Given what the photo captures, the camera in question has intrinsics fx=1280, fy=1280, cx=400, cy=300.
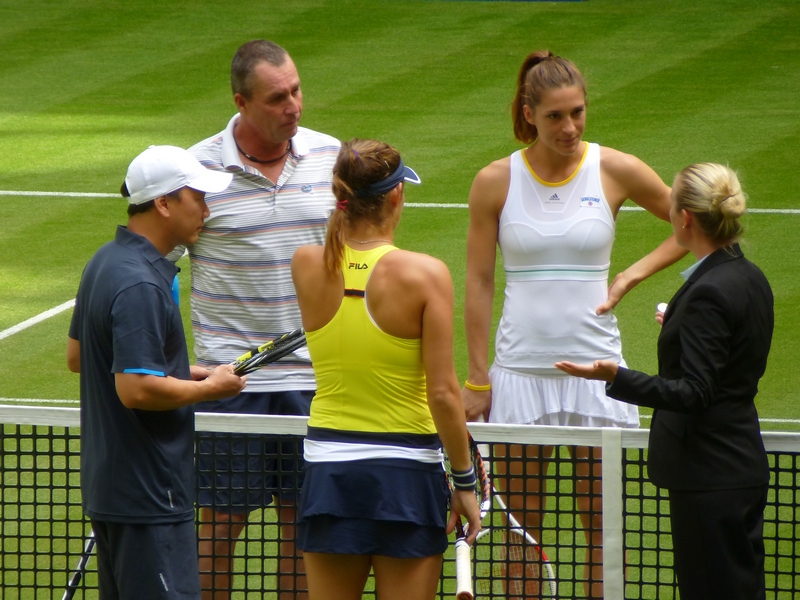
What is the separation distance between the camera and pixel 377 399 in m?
3.66

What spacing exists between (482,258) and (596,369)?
1.05m

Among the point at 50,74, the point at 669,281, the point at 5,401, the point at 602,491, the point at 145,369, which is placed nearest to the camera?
the point at 145,369

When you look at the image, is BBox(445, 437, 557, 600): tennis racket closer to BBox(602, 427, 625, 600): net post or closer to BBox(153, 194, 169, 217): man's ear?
BBox(602, 427, 625, 600): net post

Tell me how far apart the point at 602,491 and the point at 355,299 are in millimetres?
1294

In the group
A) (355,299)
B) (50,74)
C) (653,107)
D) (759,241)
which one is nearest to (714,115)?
(653,107)

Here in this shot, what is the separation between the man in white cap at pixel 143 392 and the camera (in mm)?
3580

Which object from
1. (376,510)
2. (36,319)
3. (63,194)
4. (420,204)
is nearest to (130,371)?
(376,510)

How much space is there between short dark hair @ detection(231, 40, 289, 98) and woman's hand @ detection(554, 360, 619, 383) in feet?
5.77

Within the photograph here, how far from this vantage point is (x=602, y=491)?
14.4ft

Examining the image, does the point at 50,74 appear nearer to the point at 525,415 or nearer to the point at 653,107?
the point at 653,107

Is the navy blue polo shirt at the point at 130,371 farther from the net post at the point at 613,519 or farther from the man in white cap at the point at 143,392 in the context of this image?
the net post at the point at 613,519

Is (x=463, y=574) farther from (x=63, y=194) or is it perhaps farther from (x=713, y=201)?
(x=63, y=194)

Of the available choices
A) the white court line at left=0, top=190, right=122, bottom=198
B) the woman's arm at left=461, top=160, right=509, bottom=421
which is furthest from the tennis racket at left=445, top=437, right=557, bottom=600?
the white court line at left=0, top=190, right=122, bottom=198

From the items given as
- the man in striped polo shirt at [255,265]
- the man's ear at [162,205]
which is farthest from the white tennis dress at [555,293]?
the man's ear at [162,205]
